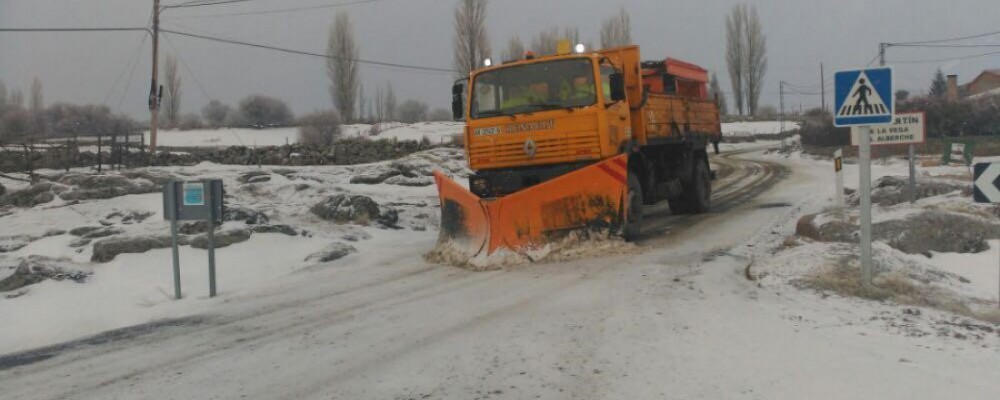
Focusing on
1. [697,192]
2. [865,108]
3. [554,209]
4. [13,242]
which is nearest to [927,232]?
[865,108]

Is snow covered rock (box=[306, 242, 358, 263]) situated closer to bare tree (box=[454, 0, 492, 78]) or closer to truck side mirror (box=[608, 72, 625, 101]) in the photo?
truck side mirror (box=[608, 72, 625, 101])

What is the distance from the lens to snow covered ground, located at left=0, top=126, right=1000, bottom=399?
4.77 m

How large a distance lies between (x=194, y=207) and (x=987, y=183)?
825 centimetres

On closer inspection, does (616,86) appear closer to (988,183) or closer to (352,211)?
(988,183)

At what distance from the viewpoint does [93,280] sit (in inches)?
363

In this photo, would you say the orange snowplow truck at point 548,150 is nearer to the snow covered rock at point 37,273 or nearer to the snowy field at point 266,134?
the snow covered rock at point 37,273

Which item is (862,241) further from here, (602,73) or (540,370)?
(602,73)

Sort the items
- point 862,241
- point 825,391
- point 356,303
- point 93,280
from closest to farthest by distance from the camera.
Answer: point 825,391
point 862,241
point 356,303
point 93,280

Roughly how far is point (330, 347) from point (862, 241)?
→ 503cm

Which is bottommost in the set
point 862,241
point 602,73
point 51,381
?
point 51,381

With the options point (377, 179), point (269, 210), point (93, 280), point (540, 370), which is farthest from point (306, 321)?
point (377, 179)

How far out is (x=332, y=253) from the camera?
1102 centimetres

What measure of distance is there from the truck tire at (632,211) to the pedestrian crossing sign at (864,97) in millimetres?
3413

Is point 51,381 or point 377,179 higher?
point 377,179
